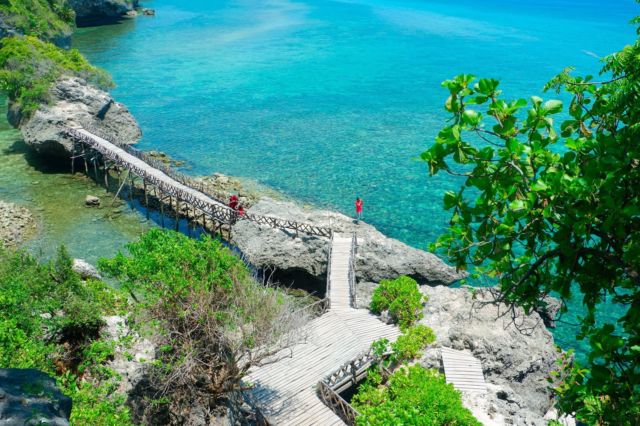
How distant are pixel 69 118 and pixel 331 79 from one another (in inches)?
1462

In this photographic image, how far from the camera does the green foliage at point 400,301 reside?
21609 mm

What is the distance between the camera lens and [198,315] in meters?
15.9

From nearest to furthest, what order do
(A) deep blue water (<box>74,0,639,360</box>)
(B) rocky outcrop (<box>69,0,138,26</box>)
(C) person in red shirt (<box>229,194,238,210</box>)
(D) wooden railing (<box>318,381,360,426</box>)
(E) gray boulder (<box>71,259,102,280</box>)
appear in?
(D) wooden railing (<box>318,381,360,426</box>), (E) gray boulder (<box>71,259,102,280</box>), (C) person in red shirt (<box>229,194,238,210</box>), (A) deep blue water (<box>74,0,639,360</box>), (B) rocky outcrop (<box>69,0,138,26</box>)

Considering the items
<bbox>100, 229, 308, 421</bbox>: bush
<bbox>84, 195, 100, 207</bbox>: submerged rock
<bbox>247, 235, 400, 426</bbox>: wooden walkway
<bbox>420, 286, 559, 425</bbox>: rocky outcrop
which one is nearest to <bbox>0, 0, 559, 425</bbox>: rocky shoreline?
<bbox>420, 286, 559, 425</bbox>: rocky outcrop

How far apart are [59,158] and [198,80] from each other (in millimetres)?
28562

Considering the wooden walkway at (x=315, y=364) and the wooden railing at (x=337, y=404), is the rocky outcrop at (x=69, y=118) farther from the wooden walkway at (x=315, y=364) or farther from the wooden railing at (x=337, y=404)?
the wooden railing at (x=337, y=404)

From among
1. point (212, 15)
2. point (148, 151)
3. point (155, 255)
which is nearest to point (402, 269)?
point (155, 255)

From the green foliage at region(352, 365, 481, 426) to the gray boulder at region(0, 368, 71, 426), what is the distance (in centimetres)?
917

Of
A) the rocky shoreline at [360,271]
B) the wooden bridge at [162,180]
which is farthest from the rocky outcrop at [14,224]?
the wooden bridge at [162,180]

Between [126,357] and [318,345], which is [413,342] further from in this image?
[126,357]

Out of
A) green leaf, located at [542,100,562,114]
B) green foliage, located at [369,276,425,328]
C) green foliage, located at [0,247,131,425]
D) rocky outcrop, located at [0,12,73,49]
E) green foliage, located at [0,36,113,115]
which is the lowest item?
green foliage, located at [369,276,425,328]

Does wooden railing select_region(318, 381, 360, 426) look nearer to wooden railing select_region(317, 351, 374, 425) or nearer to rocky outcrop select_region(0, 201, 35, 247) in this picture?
wooden railing select_region(317, 351, 374, 425)

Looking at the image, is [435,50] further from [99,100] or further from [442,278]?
[442,278]

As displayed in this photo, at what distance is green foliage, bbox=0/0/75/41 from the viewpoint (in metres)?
60.2
